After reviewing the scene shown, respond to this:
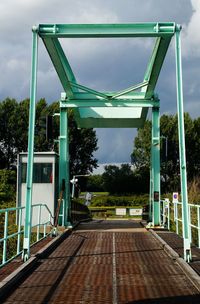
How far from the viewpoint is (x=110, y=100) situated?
53.2 feet

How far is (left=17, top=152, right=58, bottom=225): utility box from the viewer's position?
1720 centimetres

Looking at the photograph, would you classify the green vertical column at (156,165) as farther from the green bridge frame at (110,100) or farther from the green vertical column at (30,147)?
the green vertical column at (30,147)

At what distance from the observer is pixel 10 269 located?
7.79m

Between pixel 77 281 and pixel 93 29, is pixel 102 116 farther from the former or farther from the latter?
pixel 77 281

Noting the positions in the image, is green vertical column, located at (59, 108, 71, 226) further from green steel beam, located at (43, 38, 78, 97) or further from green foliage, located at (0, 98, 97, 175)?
green foliage, located at (0, 98, 97, 175)

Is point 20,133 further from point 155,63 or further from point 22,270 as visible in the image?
point 22,270

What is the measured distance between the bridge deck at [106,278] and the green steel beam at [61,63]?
5.16m

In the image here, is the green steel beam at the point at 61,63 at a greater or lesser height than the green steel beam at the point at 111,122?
greater

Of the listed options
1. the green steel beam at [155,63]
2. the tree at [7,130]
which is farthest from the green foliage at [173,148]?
the green steel beam at [155,63]

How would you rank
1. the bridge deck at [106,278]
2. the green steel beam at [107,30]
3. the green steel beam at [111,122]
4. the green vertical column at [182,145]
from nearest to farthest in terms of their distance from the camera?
the bridge deck at [106,278], the green vertical column at [182,145], the green steel beam at [107,30], the green steel beam at [111,122]

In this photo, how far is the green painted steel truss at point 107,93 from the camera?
10336mm

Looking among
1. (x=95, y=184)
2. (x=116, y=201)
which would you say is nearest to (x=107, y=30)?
(x=116, y=201)

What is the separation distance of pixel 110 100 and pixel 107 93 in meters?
0.47

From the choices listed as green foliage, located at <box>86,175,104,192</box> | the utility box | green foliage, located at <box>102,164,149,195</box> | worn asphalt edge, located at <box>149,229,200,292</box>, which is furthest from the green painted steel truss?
green foliage, located at <box>86,175,104,192</box>
